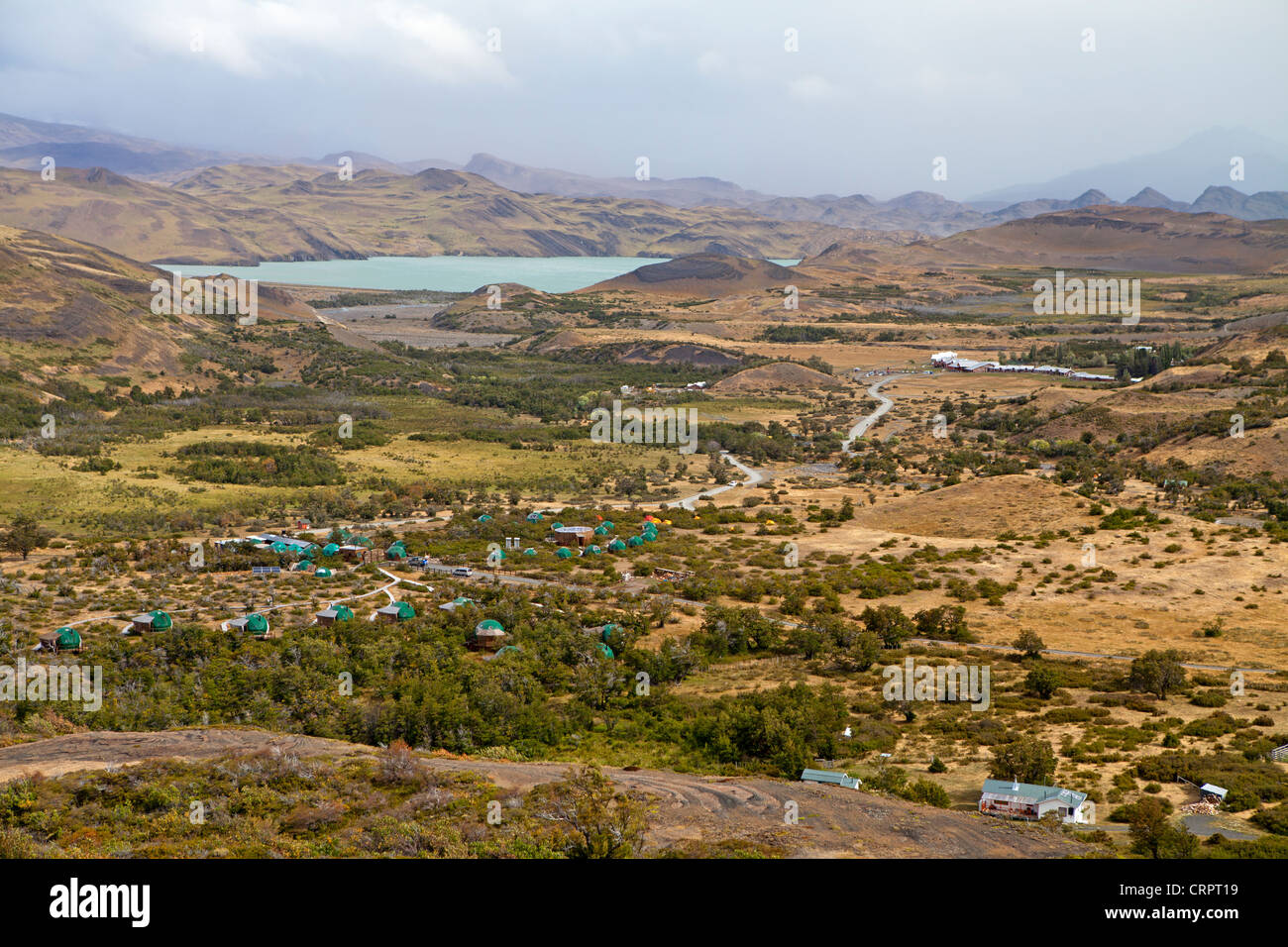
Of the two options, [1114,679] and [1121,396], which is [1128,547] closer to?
[1114,679]

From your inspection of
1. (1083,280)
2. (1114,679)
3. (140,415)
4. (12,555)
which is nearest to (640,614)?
(1114,679)

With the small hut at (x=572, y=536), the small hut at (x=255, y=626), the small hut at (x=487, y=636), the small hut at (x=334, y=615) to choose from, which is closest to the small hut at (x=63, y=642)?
the small hut at (x=255, y=626)

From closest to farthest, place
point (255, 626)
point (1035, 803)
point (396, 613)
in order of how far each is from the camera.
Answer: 1. point (1035, 803)
2. point (255, 626)
3. point (396, 613)

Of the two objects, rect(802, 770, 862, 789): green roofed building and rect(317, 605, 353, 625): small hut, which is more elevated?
rect(317, 605, 353, 625): small hut

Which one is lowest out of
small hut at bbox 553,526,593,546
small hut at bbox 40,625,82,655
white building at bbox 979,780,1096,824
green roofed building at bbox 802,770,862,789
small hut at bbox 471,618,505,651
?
green roofed building at bbox 802,770,862,789

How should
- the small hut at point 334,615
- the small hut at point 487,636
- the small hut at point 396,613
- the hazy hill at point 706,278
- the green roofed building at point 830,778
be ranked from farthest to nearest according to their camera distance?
the hazy hill at point 706,278
the small hut at point 396,613
the small hut at point 334,615
the small hut at point 487,636
the green roofed building at point 830,778

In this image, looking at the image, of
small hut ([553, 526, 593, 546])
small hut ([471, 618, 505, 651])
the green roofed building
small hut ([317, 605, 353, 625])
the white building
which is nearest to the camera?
the white building

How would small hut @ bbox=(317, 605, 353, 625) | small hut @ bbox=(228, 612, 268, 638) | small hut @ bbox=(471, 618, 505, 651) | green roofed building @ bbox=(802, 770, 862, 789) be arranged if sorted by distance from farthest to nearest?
small hut @ bbox=(317, 605, 353, 625) → small hut @ bbox=(471, 618, 505, 651) → small hut @ bbox=(228, 612, 268, 638) → green roofed building @ bbox=(802, 770, 862, 789)

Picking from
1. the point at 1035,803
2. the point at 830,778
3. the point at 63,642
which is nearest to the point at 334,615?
the point at 63,642

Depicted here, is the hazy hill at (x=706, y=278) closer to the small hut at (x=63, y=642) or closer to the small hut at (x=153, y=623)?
the small hut at (x=153, y=623)

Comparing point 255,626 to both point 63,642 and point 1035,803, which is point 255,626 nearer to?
point 63,642

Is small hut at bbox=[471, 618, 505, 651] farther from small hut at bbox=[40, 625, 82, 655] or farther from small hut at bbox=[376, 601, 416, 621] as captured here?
small hut at bbox=[40, 625, 82, 655]

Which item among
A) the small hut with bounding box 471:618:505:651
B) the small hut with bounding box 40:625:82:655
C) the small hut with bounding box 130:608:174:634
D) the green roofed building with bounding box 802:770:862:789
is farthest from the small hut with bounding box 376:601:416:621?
the green roofed building with bounding box 802:770:862:789
